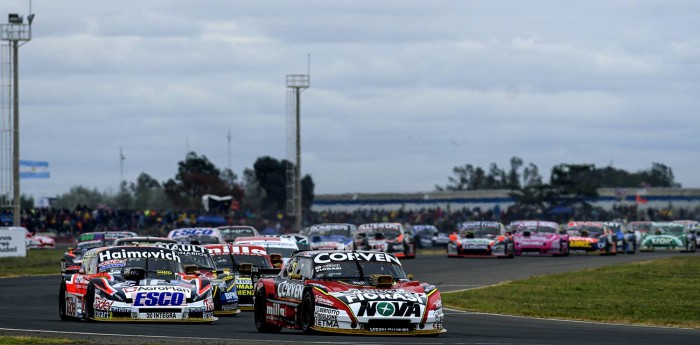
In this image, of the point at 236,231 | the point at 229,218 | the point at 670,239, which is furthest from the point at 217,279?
the point at 229,218

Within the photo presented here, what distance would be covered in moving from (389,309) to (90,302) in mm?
5212

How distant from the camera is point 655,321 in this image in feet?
73.0

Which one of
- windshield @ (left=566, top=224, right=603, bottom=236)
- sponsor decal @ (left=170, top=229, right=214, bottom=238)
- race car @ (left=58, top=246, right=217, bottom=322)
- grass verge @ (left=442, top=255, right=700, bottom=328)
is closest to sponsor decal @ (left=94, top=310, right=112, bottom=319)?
race car @ (left=58, top=246, right=217, bottom=322)

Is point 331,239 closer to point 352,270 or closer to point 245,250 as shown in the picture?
point 245,250

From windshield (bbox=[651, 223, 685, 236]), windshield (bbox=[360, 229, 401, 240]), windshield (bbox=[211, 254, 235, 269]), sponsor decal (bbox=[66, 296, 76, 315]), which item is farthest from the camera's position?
windshield (bbox=[651, 223, 685, 236])

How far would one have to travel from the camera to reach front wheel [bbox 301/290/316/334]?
17.5 m

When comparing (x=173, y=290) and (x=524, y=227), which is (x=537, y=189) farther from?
(x=173, y=290)

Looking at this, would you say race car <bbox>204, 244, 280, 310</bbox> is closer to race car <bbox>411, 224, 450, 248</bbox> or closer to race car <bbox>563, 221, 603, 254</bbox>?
race car <bbox>563, 221, 603, 254</bbox>

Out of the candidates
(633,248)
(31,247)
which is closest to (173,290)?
(633,248)

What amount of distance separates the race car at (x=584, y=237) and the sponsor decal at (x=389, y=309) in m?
34.2

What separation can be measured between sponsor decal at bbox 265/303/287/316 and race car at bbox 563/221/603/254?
33.1 meters

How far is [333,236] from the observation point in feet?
149

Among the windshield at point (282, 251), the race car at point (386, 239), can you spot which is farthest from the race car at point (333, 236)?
the windshield at point (282, 251)

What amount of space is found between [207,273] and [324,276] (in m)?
4.84
